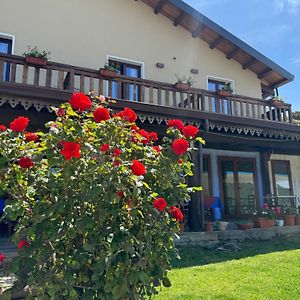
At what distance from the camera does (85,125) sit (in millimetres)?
2332

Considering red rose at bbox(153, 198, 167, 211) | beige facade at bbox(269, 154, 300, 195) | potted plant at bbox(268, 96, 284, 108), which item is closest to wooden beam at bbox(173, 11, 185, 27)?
potted plant at bbox(268, 96, 284, 108)

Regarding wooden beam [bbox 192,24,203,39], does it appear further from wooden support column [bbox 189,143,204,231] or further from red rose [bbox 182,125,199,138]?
red rose [bbox 182,125,199,138]

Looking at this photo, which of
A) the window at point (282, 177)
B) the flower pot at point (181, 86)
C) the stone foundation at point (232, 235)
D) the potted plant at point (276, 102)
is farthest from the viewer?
the window at point (282, 177)

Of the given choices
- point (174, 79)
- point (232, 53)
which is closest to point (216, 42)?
point (232, 53)

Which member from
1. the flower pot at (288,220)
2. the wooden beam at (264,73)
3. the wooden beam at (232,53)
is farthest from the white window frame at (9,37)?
the wooden beam at (264,73)

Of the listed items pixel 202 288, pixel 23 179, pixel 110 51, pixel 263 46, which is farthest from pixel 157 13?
pixel 23 179

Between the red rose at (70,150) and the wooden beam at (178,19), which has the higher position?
the wooden beam at (178,19)

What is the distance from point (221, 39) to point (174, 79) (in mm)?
2283

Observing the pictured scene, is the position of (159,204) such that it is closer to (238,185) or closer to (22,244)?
(22,244)

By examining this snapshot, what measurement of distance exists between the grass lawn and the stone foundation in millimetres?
311

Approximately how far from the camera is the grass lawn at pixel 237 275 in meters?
4.04

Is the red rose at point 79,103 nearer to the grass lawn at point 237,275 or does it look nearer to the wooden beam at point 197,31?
the grass lawn at point 237,275

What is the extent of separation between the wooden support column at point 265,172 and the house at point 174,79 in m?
0.04

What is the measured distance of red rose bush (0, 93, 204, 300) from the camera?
217cm
